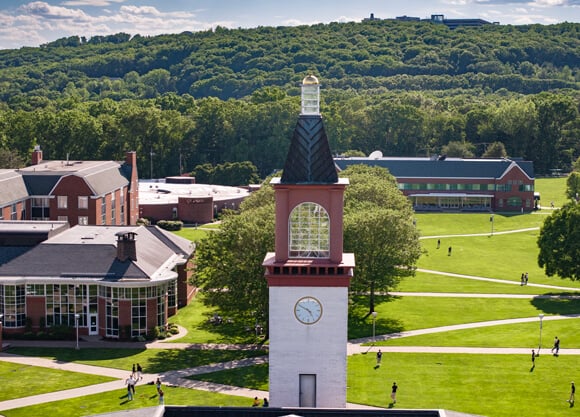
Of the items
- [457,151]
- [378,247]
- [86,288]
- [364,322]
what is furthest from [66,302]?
[457,151]

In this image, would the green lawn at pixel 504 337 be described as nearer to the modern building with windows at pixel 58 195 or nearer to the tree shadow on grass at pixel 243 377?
the tree shadow on grass at pixel 243 377

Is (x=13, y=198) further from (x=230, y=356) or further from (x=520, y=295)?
(x=520, y=295)

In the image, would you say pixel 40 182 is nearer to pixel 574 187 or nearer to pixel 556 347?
pixel 556 347

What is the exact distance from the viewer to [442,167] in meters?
145

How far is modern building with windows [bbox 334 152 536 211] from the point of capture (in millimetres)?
141000

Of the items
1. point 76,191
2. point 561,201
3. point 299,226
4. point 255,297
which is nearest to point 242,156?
point 561,201

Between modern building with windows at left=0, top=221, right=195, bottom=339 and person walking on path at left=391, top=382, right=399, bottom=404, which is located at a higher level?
modern building with windows at left=0, top=221, right=195, bottom=339

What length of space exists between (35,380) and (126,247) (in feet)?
48.8

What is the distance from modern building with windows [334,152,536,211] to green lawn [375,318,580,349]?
71020 millimetres

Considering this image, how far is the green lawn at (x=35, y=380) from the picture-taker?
55503mm

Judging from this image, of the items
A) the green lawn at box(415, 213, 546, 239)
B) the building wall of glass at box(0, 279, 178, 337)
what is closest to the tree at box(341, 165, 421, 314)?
the building wall of glass at box(0, 279, 178, 337)

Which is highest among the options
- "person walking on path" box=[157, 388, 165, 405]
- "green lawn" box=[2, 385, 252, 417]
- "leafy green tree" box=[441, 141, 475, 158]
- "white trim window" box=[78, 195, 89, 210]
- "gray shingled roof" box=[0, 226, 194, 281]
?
"leafy green tree" box=[441, 141, 475, 158]

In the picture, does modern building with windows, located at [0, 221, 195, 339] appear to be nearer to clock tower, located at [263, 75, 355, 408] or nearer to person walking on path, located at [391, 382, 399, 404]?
person walking on path, located at [391, 382, 399, 404]

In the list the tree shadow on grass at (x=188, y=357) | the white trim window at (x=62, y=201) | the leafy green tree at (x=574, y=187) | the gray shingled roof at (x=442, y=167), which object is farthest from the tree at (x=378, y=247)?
the gray shingled roof at (x=442, y=167)
